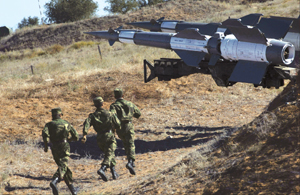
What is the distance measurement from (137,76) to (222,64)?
8.17 metres

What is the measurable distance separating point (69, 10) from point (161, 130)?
3383 cm

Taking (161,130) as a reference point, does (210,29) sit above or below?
above

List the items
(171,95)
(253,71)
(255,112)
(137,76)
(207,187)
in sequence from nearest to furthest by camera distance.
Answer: (207,187) < (253,71) < (255,112) < (171,95) < (137,76)

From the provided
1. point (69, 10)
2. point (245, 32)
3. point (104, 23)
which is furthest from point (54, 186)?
point (69, 10)

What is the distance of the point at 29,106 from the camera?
48.2 feet

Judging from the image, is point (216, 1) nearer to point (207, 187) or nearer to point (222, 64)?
point (222, 64)

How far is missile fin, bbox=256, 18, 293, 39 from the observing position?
8602 mm

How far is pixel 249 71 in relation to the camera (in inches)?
340

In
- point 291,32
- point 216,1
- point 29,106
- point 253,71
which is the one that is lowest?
point 29,106

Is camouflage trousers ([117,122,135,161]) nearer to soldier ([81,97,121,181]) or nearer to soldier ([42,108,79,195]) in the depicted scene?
soldier ([81,97,121,181])

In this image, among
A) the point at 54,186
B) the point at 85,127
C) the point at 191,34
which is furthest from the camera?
the point at 191,34

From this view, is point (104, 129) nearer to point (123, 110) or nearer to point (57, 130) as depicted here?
point (123, 110)

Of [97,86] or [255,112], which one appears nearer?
[255,112]

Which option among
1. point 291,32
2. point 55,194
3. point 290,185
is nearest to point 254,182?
point 290,185
